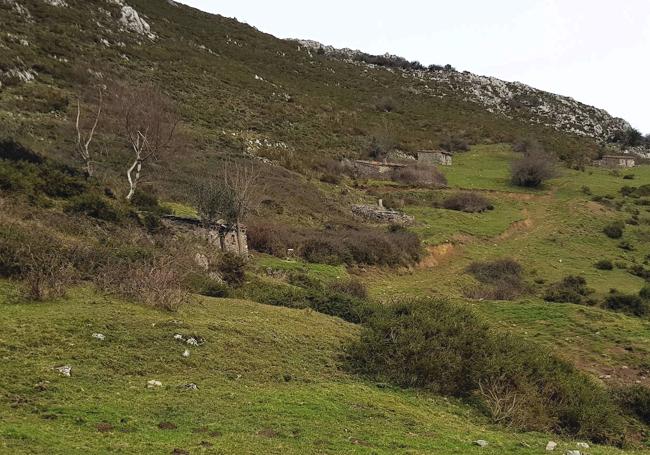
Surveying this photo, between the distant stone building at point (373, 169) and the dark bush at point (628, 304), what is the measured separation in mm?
27671

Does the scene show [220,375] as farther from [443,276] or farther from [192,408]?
[443,276]

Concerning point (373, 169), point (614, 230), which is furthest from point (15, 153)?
point (614, 230)

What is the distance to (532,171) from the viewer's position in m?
51.4

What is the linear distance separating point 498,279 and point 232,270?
14467 mm

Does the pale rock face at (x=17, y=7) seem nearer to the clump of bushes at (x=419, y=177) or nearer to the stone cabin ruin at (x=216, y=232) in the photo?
the clump of bushes at (x=419, y=177)

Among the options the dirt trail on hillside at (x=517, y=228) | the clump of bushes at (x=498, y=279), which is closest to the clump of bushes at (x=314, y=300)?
the clump of bushes at (x=498, y=279)

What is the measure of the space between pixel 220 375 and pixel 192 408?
161 cm

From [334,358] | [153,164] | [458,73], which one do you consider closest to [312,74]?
[458,73]

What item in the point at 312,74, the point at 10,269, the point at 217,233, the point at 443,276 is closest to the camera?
the point at 10,269

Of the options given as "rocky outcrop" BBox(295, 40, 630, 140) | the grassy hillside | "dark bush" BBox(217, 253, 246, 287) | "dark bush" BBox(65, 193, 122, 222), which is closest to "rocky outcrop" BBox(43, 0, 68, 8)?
"dark bush" BBox(65, 193, 122, 222)

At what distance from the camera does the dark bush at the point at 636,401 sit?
12.0m

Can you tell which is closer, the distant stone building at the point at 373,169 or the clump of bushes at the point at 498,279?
the clump of bushes at the point at 498,279

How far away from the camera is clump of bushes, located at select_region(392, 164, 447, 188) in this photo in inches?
1920

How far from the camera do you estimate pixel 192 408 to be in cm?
775
